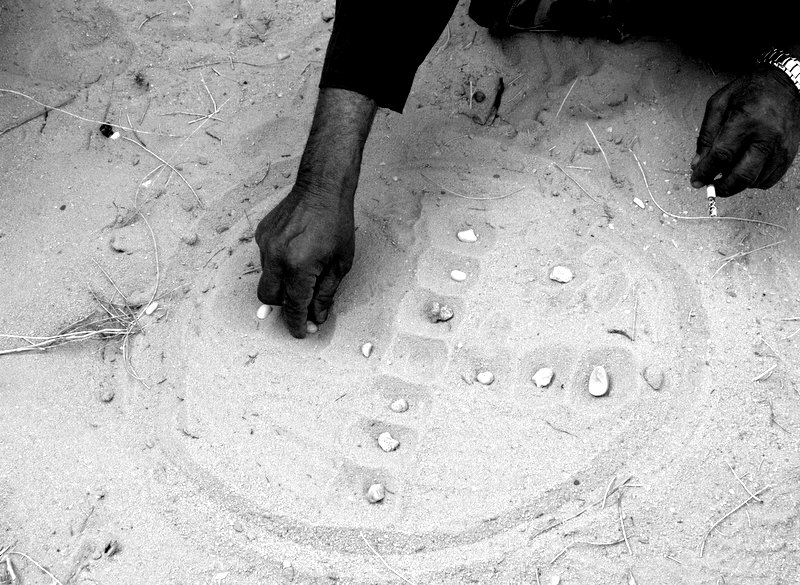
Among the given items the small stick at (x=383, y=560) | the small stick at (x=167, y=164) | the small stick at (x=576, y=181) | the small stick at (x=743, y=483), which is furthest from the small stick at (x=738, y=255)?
the small stick at (x=167, y=164)

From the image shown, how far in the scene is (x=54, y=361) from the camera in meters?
2.02

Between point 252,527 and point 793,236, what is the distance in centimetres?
155

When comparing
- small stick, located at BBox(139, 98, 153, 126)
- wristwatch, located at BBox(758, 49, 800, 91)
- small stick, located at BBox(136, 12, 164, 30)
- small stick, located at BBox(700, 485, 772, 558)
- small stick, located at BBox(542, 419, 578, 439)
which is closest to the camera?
small stick, located at BBox(700, 485, 772, 558)

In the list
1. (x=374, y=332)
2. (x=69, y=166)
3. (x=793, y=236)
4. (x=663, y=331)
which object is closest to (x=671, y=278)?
(x=663, y=331)

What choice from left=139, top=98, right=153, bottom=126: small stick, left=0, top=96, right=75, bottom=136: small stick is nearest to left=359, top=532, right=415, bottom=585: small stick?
left=139, top=98, right=153, bottom=126: small stick

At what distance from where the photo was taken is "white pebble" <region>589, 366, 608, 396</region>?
6.04 ft

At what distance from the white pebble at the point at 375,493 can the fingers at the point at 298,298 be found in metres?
0.43

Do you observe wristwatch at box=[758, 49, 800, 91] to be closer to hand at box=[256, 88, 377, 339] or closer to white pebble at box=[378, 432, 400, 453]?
hand at box=[256, 88, 377, 339]

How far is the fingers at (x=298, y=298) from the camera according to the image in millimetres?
1825

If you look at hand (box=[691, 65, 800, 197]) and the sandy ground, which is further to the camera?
hand (box=[691, 65, 800, 197])

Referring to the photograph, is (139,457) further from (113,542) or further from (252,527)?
(252,527)

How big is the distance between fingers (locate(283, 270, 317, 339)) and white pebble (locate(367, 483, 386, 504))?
43 cm

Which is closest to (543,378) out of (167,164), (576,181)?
(576,181)

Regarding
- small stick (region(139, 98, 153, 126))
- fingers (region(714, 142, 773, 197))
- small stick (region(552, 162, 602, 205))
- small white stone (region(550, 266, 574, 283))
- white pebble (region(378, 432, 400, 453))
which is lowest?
white pebble (region(378, 432, 400, 453))
